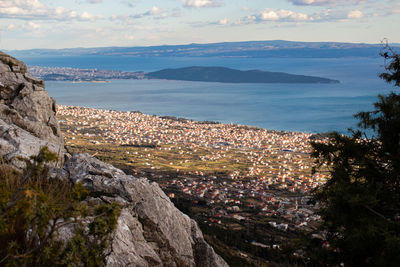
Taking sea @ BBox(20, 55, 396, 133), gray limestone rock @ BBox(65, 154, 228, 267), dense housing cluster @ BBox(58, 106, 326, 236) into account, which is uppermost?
gray limestone rock @ BBox(65, 154, 228, 267)

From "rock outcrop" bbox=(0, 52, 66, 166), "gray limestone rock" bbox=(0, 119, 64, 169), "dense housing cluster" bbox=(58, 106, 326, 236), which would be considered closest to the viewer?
"gray limestone rock" bbox=(0, 119, 64, 169)

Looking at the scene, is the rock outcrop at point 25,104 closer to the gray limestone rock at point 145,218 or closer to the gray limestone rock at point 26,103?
the gray limestone rock at point 26,103

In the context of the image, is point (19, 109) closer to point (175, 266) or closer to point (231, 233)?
point (175, 266)

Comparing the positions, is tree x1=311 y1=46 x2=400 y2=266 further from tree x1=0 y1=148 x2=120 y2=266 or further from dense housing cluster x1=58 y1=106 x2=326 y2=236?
dense housing cluster x1=58 y1=106 x2=326 y2=236

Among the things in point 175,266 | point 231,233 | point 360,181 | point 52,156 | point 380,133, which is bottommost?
point 231,233

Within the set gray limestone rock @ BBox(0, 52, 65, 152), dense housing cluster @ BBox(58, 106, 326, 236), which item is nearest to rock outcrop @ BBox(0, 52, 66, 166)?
gray limestone rock @ BBox(0, 52, 65, 152)

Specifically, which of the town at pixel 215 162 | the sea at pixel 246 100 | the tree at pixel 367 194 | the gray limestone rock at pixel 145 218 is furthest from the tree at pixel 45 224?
the sea at pixel 246 100

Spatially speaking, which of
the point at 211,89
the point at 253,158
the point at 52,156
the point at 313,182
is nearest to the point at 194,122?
the point at 253,158
